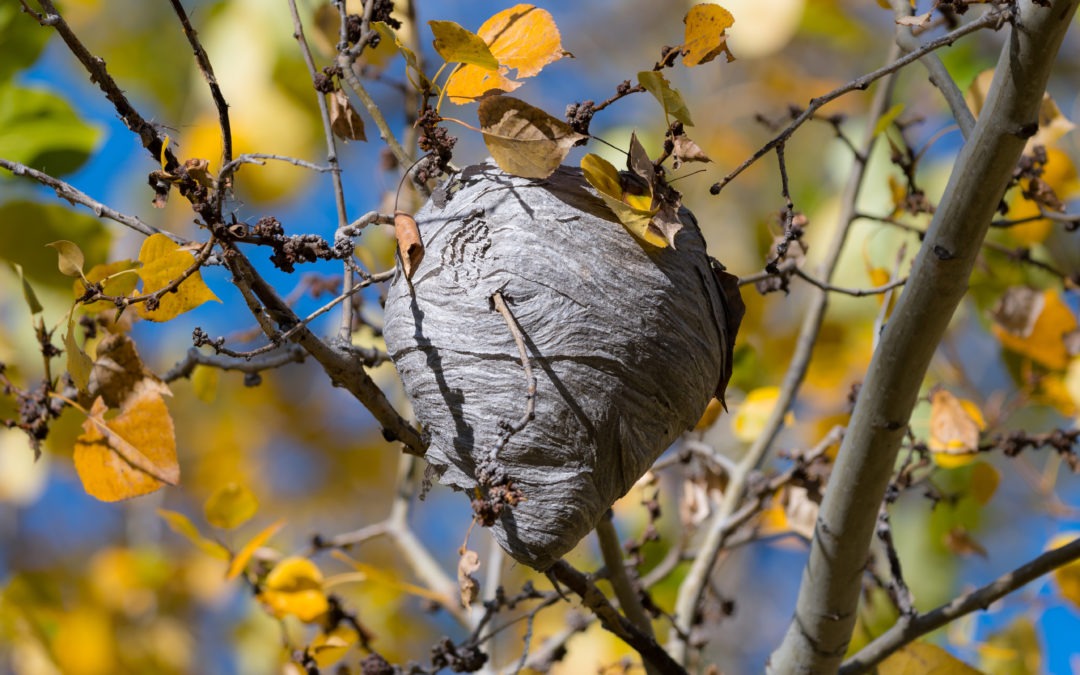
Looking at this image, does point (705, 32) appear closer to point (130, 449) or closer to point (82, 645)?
point (130, 449)

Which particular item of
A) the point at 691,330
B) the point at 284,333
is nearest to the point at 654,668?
the point at 691,330

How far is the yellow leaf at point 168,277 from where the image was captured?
1258mm

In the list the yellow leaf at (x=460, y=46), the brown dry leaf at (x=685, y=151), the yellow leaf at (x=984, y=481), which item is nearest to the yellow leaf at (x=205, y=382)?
the yellow leaf at (x=460, y=46)

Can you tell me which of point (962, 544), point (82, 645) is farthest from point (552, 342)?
point (82, 645)

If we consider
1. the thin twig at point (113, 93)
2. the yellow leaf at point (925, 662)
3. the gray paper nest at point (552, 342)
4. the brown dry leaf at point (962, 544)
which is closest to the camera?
the thin twig at point (113, 93)

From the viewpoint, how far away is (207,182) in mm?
1165

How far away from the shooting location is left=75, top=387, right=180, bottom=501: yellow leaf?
1.39 meters

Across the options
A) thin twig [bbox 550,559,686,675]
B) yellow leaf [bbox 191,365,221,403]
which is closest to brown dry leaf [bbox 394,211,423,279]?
thin twig [bbox 550,559,686,675]

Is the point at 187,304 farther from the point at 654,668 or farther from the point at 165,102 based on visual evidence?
the point at 165,102

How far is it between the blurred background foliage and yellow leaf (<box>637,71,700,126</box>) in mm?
506

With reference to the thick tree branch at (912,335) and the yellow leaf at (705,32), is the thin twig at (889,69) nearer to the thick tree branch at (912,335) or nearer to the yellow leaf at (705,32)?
the thick tree branch at (912,335)

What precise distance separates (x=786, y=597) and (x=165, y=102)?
4059 mm

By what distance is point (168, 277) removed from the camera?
4.26 ft

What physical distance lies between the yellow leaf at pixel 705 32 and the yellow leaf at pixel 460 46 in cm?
24
